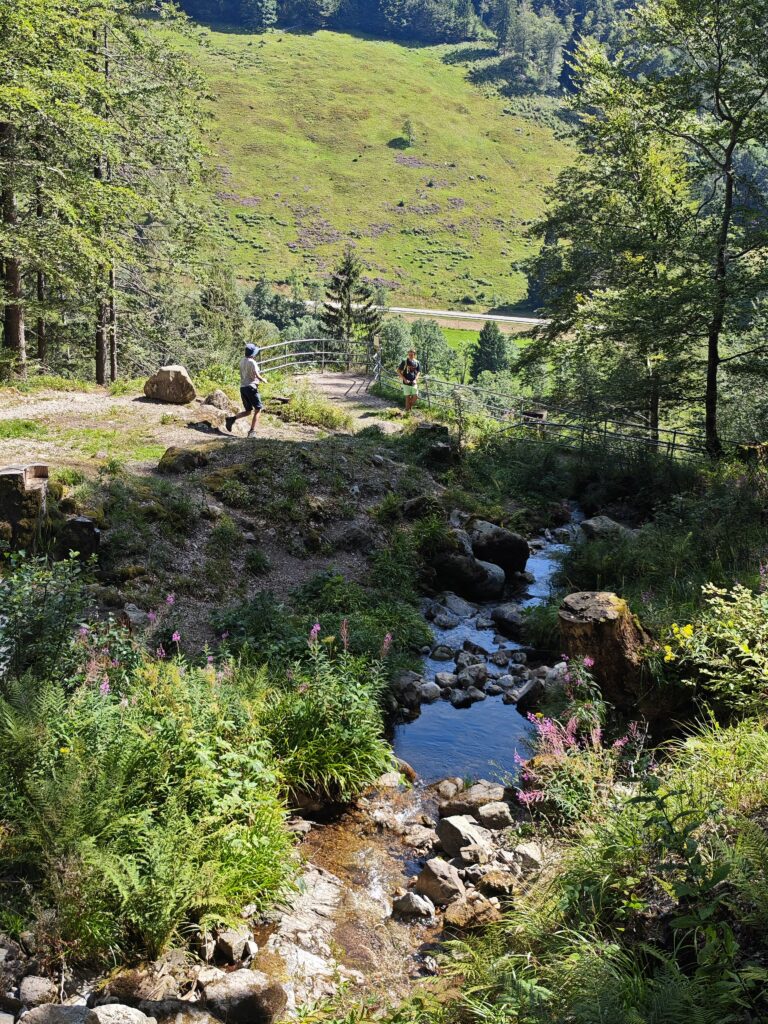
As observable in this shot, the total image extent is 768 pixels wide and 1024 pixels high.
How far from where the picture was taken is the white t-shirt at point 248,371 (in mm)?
15523

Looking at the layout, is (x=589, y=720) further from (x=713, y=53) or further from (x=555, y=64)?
(x=555, y=64)

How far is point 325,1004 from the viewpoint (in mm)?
4355

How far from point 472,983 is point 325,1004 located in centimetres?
86

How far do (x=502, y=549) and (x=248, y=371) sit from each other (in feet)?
21.2

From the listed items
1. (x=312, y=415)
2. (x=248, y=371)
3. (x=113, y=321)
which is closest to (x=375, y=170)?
(x=113, y=321)

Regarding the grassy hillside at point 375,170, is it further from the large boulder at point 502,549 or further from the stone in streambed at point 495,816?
the stone in streambed at point 495,816

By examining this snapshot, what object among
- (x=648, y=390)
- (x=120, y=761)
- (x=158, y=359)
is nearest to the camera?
(x=120, y=761)

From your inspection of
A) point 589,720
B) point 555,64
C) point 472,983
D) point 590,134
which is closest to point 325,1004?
point 472,983

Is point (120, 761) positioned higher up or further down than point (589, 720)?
higher up

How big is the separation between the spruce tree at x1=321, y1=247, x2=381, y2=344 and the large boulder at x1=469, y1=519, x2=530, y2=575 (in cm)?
5278

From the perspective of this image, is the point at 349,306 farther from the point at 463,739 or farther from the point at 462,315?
the point at 463,739

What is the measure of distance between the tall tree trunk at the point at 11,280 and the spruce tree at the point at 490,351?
7245cm

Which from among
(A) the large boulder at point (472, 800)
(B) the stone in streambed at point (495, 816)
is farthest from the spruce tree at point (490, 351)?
(B) the stone in streambed at point (495, 816)

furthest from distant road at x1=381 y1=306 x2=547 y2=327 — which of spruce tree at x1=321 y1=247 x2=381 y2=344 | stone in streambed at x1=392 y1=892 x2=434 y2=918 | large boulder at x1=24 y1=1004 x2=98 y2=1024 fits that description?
large boulder at x1=24 y1=1004 x2=98 y2=1024
